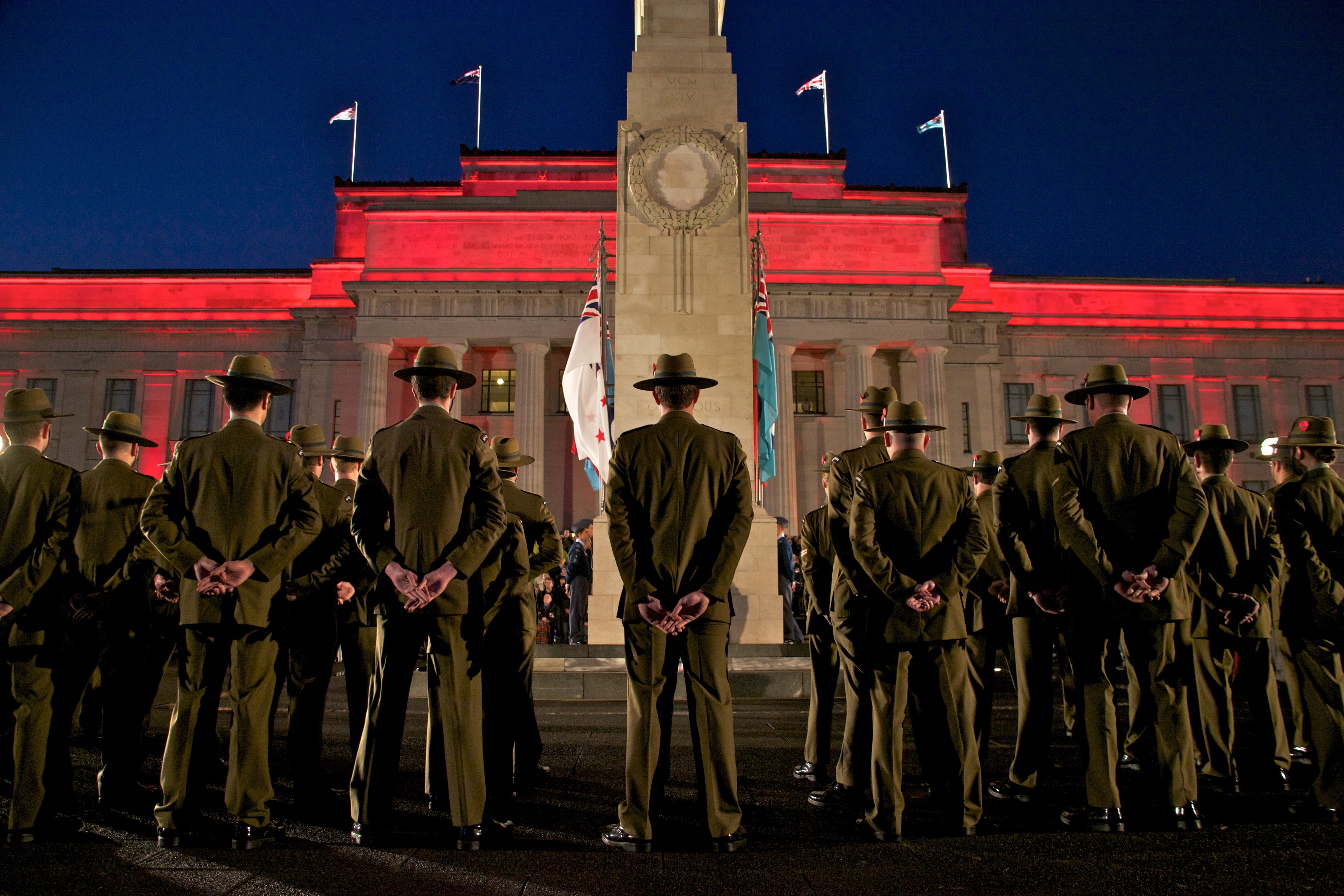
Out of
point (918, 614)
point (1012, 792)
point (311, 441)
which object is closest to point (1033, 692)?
point (1012, 792)

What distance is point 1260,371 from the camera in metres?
40.1

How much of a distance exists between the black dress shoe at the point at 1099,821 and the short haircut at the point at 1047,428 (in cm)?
222

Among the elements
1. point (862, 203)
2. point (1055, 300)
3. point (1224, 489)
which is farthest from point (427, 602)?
point (1055, 300)

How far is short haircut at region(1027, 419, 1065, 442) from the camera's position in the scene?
18.3 ft

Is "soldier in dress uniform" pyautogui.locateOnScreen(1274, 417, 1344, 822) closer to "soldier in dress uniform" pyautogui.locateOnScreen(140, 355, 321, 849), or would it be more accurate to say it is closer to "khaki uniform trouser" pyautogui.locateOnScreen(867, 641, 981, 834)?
"khaki uniform trouser" pyautogui.locateOnScreen(867, 641, 981, 834)

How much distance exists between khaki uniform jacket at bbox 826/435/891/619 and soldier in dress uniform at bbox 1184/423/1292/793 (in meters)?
2.40

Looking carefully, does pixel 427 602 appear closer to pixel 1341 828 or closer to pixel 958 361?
pixel 1341 828

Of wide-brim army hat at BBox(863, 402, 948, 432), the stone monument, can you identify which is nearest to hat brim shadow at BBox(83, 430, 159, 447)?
wide-brim army hat at BBox(863, 402, 948, 432)

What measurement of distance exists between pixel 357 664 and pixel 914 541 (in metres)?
3.48

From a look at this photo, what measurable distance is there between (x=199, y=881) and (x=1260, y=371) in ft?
154

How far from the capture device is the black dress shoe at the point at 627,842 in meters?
3.97

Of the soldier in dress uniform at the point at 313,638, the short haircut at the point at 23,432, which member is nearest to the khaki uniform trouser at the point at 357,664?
the soldier in dress uniform at the point at 313,638

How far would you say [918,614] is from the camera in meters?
4.39

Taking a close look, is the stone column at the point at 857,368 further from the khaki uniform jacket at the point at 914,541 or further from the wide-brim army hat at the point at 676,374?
the wide-brim army hat at the point at 676,374
